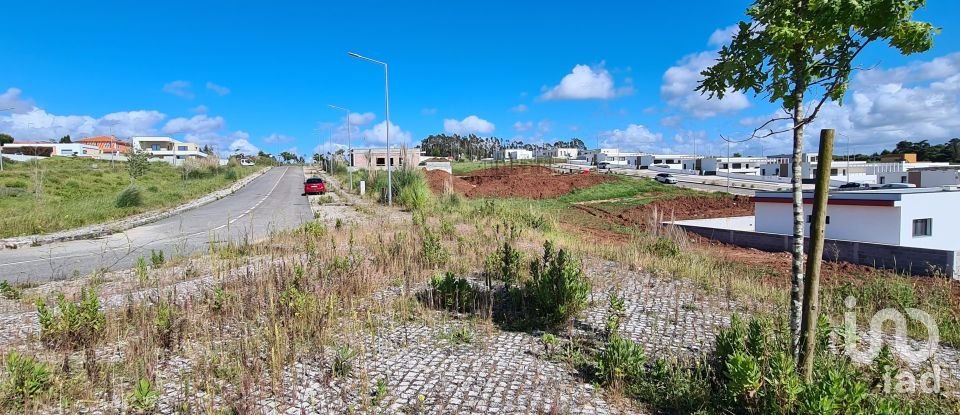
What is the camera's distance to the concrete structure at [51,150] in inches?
4030

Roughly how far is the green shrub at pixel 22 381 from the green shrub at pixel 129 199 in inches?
984

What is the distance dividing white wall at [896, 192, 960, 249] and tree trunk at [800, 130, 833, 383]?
1837cm

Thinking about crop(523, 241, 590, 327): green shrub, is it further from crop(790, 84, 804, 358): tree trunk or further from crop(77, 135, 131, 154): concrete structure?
crop(77, 135, 131, 154): concrete structure

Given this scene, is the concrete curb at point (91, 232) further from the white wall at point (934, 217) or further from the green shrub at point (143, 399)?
the white wall at point (934, 217)

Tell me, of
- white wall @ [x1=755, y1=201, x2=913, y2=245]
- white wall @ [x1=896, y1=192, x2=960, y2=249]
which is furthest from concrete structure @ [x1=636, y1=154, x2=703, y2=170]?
white wall @ [x1=755, y1=201, x2=913, y2=245]

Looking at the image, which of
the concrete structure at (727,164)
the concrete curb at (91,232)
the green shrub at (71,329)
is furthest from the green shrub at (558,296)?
the concrete structure at (727,164)

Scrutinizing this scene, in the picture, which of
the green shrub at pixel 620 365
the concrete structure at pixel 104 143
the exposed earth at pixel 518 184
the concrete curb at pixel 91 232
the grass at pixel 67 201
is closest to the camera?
the green shrub at pixel 620 365

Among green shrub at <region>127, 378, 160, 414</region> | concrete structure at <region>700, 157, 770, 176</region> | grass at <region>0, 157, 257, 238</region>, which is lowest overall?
green shrub at <region>127, 378, 160, 414</region>

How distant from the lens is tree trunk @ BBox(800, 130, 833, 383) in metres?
3.77

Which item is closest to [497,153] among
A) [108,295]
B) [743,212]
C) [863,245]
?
[743,212]

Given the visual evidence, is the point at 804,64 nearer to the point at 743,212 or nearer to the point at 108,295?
the point at 108,295

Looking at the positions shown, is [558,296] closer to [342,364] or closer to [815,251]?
[342,364]

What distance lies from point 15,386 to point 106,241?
1410 centimetres

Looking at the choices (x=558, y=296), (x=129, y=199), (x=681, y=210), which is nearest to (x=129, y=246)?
(x=558, y=296)
